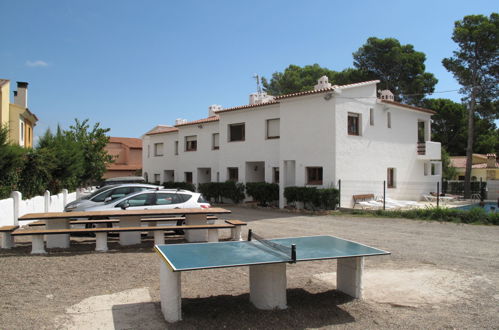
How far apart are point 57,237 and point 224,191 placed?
16.8 m

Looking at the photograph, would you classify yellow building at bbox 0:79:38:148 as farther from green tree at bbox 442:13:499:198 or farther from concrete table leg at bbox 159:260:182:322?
green tree at bbox 442:13:499:198

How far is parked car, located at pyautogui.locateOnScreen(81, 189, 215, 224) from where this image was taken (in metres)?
11.6

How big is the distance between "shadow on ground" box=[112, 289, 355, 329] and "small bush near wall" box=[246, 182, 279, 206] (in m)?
16.8

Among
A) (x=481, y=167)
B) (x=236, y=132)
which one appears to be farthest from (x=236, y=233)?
(x=481, y=167)

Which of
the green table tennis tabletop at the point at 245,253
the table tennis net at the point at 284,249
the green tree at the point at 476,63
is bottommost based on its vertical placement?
the green table tennis tabletop at the point at 245,253

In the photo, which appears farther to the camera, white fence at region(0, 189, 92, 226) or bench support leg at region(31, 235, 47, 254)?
white fence at region(0, 189, 92, 226)

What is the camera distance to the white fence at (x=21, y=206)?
36.2ft

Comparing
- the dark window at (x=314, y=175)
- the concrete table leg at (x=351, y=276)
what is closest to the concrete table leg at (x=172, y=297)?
the concrete table leg at (x=351, y=276)

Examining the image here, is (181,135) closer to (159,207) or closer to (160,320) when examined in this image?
(159,207)

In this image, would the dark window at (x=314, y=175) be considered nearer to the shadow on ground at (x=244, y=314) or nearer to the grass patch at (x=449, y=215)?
the grass patch at (x=449, y=215)

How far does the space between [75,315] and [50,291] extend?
1.27 meters

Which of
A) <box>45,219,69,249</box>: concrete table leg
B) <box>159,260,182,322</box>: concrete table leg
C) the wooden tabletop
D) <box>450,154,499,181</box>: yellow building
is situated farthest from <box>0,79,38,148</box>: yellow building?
<box>450,154,499,181</box>: yellow building

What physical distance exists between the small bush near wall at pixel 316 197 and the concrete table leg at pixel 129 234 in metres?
11.3

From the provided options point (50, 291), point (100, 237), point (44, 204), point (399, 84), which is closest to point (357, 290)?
point (50, 291)
